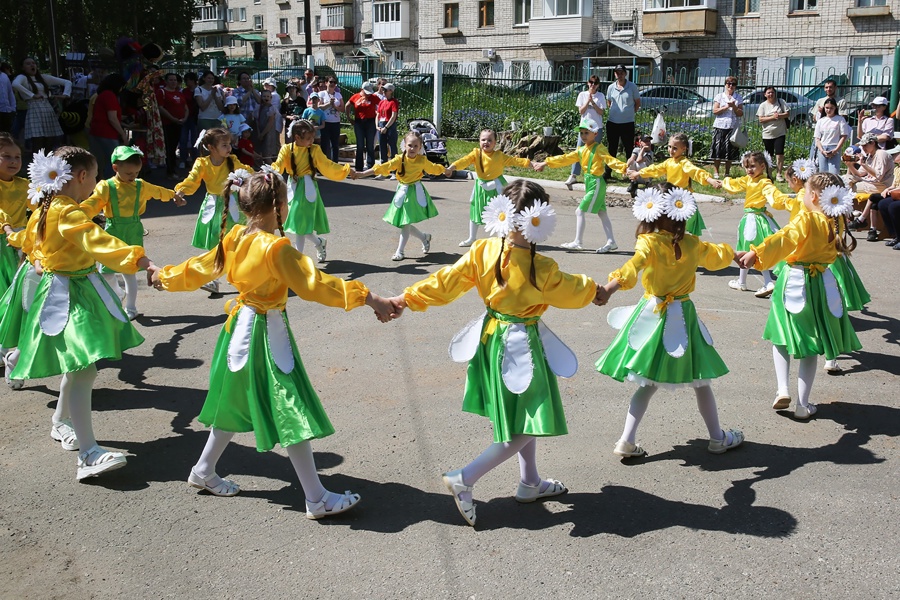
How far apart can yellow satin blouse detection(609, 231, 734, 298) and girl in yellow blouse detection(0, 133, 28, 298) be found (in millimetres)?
4380

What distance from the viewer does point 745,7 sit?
122 ft

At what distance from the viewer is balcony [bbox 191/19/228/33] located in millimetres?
67312

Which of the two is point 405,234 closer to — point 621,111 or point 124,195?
point 124,195

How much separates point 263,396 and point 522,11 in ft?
142

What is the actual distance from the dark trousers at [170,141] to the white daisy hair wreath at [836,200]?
501 inches

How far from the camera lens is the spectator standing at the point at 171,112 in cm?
1562

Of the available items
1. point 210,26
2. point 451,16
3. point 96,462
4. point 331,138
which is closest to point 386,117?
point 331,138

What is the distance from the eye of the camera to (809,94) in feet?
58.2

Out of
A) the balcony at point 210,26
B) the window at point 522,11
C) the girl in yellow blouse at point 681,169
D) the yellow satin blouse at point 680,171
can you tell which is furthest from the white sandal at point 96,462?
the balcony at point 210,26

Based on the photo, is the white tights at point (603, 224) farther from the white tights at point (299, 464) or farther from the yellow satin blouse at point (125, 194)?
the white tights at point (299, 464)

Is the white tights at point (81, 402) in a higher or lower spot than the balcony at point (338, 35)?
lower

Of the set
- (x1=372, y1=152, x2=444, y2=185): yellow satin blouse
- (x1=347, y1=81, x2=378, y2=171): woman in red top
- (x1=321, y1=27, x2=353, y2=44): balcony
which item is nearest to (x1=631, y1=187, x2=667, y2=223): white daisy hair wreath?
(x1=372, y1=152, x2=444, y2=185): yellow satin blouse

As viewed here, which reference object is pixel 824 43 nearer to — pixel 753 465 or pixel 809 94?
pixel 809 94

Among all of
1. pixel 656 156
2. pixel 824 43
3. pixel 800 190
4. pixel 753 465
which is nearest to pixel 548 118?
pixel 656 156
